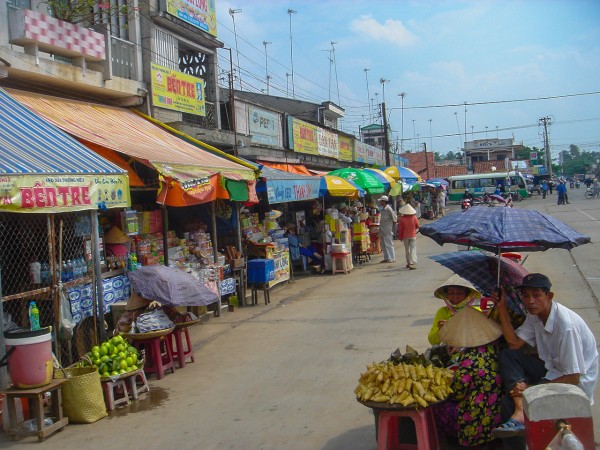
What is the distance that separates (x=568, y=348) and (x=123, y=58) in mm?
10048

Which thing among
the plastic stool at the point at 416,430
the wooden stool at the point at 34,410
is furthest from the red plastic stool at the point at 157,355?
the plastic stool at the point at 416,430

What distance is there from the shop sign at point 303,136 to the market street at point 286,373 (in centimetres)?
706

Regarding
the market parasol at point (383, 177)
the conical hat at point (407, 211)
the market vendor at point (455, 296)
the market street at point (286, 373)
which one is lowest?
the market street at point (286, 373)

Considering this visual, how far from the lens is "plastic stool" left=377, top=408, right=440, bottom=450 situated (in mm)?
4188

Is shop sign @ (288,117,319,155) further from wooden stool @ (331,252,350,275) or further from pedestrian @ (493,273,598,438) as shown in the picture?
pedestrian @ (493,273,598,438)

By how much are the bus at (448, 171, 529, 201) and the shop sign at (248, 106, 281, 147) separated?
35.5m

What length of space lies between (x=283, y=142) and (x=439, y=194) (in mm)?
20825

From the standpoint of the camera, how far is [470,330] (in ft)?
15.0

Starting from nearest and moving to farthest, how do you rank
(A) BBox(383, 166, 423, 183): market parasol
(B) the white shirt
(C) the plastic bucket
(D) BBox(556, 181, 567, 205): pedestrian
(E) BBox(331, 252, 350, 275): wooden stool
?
(B) the white shirt, (C) the plastic bucket, (E) BBox(331, 252, 350, 275): wooden stool, (A) BBox(383, 166, 423, 183): market parasol, (D) BBox(556, 181, 567, 205): pedestrian

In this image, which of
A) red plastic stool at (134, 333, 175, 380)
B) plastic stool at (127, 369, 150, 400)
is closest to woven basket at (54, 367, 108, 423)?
plastic stool at (127, 369, 150, 400)

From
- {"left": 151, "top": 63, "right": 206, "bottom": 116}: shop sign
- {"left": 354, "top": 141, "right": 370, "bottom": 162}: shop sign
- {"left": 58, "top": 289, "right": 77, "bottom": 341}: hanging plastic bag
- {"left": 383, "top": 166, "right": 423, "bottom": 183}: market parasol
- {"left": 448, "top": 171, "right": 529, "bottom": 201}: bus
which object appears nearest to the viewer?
{"left": 58, "top": 289, "right": 77, "bottom": 341}: hanging plastic bag

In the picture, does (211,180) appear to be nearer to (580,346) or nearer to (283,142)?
(580,346)

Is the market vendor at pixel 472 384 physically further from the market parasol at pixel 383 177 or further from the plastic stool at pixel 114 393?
the market parasol at pixel 383 177

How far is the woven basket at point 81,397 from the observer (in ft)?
18.9
